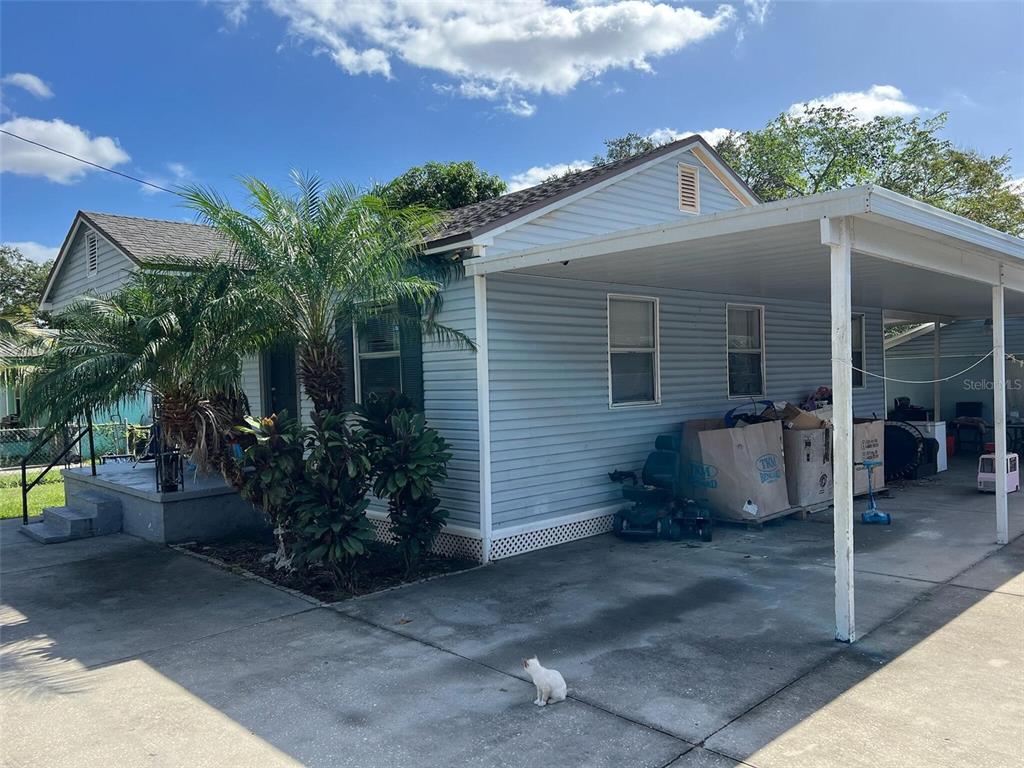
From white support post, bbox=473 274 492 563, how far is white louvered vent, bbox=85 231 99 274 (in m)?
8.80

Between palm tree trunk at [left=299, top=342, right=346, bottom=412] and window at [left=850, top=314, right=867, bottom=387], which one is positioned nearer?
palm tree trunk at [left=299, top=342, right=346, bottom=412]

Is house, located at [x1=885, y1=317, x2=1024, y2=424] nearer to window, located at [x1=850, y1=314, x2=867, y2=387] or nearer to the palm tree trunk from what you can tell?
window, located at [x1=850, y1=314, x2=867, y2=387]

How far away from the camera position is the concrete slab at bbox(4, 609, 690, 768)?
3.32 meters

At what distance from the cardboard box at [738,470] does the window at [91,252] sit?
10.6 m

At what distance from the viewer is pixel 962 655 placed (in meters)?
4.32

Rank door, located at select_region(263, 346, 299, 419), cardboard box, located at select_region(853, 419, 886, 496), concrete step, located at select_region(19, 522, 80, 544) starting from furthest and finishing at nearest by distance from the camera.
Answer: door, located at select_region(263, 346, 299, 419) < cardboard box, located at select_region(853, 419, 886, 496) < concrete step, located at select_region(19, 522, 80, 544)

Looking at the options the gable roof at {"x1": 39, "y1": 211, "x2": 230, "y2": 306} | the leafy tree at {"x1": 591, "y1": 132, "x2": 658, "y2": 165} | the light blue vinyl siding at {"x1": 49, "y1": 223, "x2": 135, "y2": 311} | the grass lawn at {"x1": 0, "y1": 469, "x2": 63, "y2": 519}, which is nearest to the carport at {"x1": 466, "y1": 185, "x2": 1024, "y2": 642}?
the gable roof at {"x1": 39, "y1": 211, "x2": 230, "y2": 306}

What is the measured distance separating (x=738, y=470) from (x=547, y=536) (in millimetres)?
2301

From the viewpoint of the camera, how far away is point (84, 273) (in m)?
12.7

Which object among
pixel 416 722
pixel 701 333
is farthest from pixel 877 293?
pixel 416 722

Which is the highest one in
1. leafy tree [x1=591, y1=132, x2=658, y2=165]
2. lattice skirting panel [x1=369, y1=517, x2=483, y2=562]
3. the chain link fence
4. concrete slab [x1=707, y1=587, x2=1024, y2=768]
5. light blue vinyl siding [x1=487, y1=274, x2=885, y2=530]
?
leafy tree [x1=591, y1=132, x2=658, y2=165]

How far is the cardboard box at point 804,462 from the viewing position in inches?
333

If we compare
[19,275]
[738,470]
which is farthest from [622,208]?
[19,275]

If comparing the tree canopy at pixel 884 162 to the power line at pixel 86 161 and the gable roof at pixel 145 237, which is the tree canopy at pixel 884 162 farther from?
the power line at pixel 86 161
